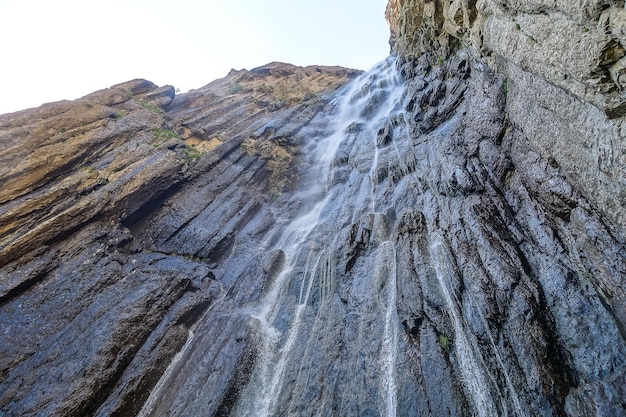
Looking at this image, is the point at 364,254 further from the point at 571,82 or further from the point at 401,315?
the point at 571,82

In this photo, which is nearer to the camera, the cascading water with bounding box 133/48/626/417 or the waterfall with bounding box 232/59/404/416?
the cascading water with bounding box 133/48/626/417

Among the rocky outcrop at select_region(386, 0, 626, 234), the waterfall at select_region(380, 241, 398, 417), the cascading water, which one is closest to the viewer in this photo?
the rocky outcrop at select_region(386, 0, 626, 234)

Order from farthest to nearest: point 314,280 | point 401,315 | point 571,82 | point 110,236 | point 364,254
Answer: point 110,236 < point 314,280 < point 364,254 < point 401,315 < point 571,82

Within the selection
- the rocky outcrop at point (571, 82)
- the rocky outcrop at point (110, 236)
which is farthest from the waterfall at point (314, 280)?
the rocky outcrop at point (571, 82)

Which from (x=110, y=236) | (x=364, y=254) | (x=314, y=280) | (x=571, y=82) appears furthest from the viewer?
(x=110, y=236)

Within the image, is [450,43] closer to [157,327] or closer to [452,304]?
[452,304]

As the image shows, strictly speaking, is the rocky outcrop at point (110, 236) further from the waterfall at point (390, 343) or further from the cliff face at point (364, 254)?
the waterfall at point (390, 343)

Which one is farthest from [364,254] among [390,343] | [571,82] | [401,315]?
[571,82]

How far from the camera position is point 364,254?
1161 cm

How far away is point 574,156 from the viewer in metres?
7.49

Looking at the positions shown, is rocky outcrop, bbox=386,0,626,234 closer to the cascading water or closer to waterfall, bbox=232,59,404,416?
the cascading water

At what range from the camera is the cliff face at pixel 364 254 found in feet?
21.7

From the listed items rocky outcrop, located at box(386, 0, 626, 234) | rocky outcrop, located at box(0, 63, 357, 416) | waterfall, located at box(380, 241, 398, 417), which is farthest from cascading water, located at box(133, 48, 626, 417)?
rocky outcrop, located at box(386, 0, 626, 234)

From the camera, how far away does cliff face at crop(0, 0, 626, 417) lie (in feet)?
21.7
